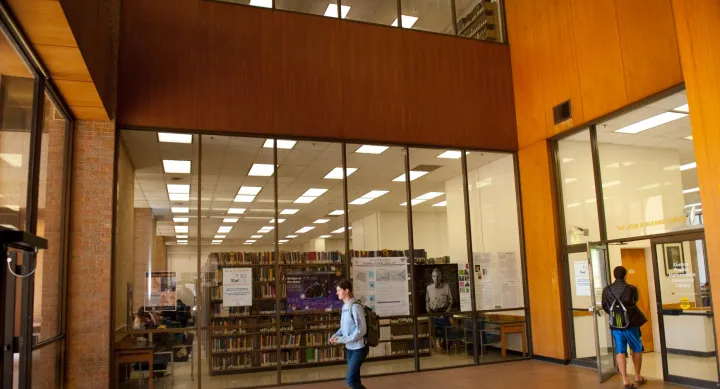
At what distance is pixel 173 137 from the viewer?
8.02 meters

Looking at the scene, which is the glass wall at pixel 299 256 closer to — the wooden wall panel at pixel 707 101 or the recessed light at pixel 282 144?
the recessed light at pixel 282 144

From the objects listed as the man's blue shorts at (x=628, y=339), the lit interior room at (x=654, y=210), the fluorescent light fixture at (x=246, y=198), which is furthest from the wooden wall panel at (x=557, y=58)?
the fluorescent light fixture at (x=246, y=198)

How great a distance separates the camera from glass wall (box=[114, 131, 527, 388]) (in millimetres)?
7746

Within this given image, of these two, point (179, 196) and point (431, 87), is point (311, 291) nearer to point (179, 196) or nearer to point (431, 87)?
point (179, 196)

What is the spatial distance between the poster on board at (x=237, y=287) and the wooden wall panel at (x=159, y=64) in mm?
2226

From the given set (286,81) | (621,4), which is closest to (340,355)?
(286,81)

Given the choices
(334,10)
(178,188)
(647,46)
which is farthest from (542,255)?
(178,188)

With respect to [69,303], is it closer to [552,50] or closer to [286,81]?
[286,81]

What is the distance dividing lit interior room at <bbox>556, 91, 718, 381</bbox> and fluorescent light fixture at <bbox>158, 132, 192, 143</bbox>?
593 centimetres

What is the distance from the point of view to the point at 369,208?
8.77 metres

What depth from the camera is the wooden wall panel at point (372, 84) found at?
8891mm

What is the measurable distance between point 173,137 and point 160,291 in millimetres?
2215

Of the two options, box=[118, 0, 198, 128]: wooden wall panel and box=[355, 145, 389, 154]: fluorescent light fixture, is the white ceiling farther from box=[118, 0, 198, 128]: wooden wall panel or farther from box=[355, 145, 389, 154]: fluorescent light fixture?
box=[118, 0, 198, 128]: wooden wall panel

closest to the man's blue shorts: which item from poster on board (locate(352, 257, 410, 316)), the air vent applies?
poster on board (locate(352, 257, 410, 316))
